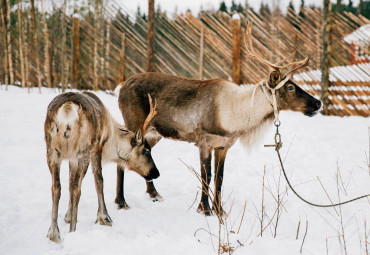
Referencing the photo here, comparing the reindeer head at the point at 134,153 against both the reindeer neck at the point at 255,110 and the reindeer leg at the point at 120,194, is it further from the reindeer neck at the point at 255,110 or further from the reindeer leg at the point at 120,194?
the reindeer neck at the point at 255,110

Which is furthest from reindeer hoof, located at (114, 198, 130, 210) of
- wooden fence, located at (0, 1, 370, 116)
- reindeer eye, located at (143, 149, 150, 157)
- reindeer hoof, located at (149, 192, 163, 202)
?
wooden fence, located at (0, 1, 370, 116)

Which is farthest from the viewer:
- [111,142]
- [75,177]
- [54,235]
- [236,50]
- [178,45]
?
[178,45]

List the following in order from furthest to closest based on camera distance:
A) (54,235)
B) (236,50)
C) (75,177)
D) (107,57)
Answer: (107,57), (236,50), (75,177), (54,235)

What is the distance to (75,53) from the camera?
343 inches

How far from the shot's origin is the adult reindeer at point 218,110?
11.3ft

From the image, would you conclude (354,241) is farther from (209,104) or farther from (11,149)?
(11,149)

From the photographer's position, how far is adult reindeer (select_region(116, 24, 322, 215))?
135 inches

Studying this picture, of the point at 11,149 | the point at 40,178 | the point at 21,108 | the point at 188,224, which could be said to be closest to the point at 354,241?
the point at 188,224

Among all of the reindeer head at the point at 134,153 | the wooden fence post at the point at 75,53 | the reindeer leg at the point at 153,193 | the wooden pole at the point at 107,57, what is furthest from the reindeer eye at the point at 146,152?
the wooden fence post at the point at 75,53

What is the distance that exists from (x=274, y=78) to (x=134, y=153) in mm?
1453

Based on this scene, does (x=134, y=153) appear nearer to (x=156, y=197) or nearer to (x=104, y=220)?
(x=156, y=197)

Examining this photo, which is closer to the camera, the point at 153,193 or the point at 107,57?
the point at 153,193

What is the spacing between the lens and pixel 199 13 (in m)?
8.87

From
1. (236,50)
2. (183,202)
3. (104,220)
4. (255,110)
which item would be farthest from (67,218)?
(236,50)
